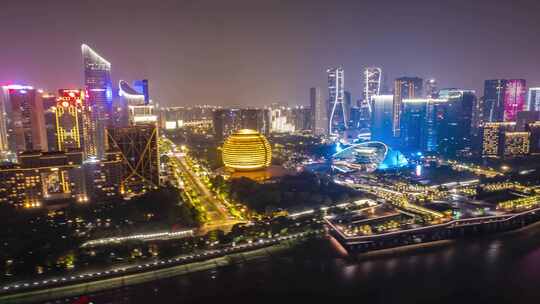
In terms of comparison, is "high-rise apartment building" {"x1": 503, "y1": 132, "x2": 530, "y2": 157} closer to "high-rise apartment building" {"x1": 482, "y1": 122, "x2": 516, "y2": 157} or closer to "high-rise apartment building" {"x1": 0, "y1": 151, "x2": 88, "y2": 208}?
"high-rise apartment building" {"x1": 482, "y1": 122, "x2": 516, "y2": 157}

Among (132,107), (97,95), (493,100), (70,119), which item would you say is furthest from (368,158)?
(493,100)

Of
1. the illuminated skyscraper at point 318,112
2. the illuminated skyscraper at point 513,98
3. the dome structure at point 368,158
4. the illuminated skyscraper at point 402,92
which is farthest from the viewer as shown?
the illuminated skyscraper at point 318,112

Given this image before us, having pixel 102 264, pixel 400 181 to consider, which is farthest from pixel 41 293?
pixel 400 181

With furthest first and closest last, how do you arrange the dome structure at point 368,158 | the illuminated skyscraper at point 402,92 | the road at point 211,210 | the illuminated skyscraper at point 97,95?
the illuminated skyscraper at point 402,92 < the dome structure at point 368,158 < the illuminated skyscraper at point 97,95 < the road at point 211,210

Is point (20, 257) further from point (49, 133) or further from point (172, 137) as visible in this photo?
point (172, 137)

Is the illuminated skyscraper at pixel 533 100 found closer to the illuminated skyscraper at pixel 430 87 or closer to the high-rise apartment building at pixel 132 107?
the illuminated skyscraper at pixel 430 87

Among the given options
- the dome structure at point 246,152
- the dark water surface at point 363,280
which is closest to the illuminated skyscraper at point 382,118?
the dome structure at point 246,152

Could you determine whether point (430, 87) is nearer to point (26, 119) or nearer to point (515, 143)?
point (515, 143)
